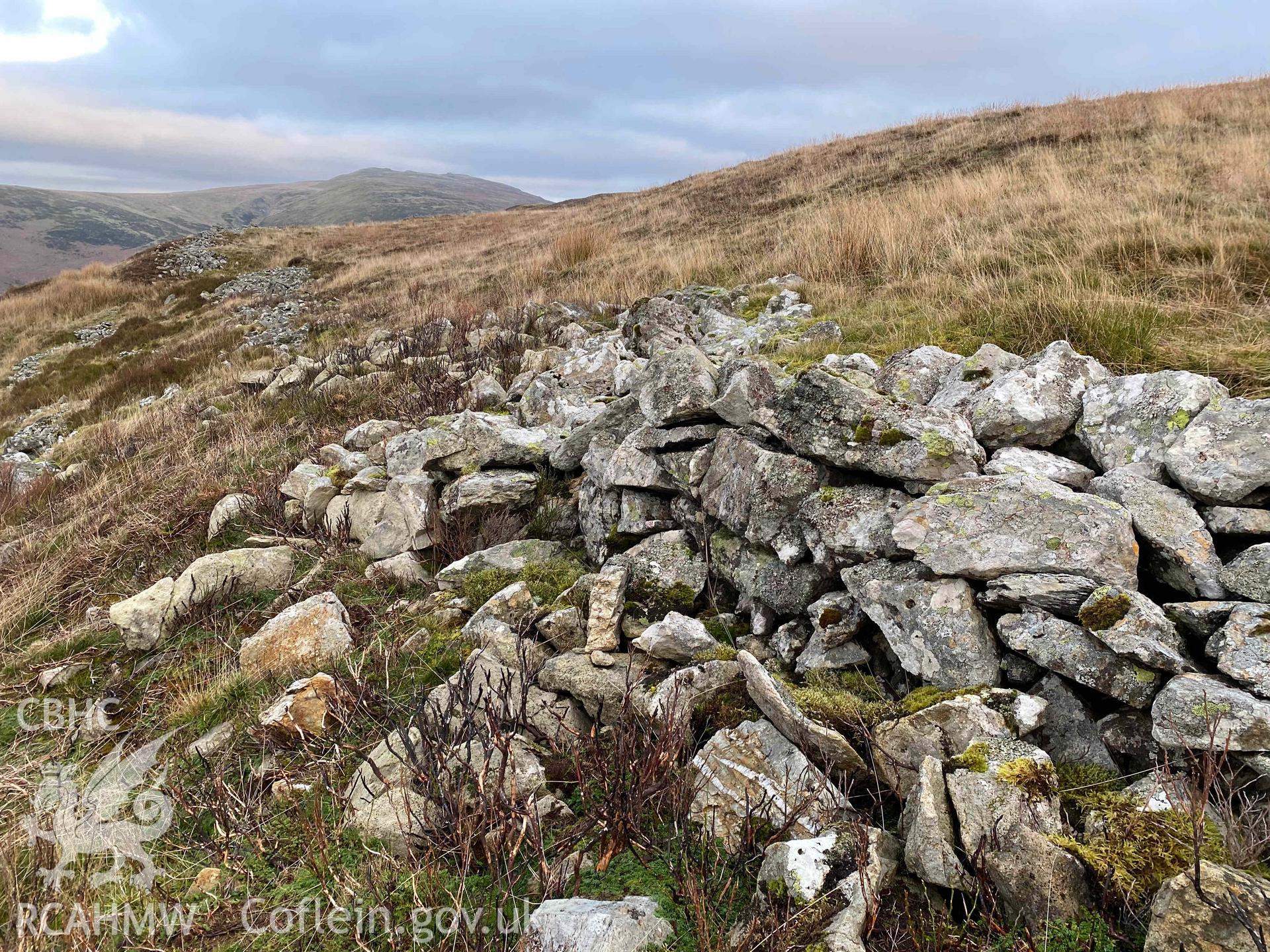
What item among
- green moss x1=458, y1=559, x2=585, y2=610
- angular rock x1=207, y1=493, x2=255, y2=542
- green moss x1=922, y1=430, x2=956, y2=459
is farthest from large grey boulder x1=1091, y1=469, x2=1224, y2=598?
angular rock x1=207, y1=493, x2=255, y2=542

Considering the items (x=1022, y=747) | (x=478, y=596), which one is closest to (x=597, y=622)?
(x=478, y=596)

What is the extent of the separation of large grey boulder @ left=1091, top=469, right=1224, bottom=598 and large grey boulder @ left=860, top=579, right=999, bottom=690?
32.0 inches

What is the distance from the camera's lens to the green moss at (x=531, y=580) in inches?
169

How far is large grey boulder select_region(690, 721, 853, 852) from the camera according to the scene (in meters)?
2.33

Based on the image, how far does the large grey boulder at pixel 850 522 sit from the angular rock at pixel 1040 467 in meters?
0.50

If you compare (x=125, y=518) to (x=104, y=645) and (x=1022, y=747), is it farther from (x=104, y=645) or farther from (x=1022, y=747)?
(x=1022, y=747)

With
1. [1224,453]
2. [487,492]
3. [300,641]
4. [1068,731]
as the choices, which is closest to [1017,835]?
[1068,731]

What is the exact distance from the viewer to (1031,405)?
12.0 ft

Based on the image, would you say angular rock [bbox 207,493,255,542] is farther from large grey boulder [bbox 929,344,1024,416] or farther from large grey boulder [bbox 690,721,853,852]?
large grey boulder [bbox 929,344,1024,416]

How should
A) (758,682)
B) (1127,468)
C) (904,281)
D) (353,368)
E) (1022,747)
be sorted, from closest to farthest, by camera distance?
(1022,747), (758,682), (1127,468), (904,281), (353,368)

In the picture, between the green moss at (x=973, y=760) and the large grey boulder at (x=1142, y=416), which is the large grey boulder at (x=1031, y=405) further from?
the green moss at (x=973, y=760)

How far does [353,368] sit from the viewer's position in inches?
428

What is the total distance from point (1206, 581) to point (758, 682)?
1.92 meters

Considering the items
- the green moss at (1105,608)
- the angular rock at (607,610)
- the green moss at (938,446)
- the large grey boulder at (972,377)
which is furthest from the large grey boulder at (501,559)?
the green moss at (1105,608)
